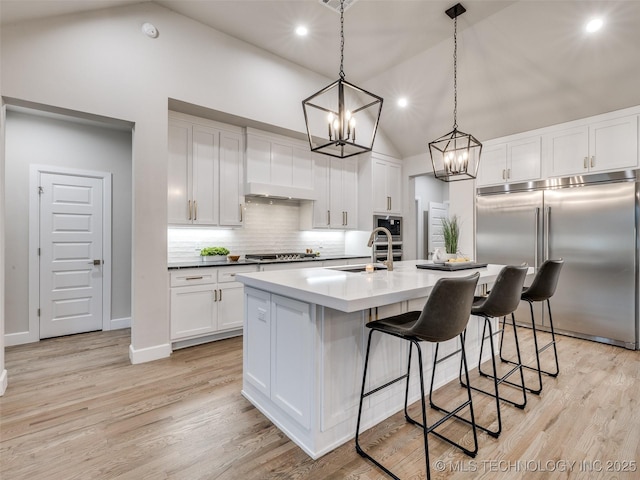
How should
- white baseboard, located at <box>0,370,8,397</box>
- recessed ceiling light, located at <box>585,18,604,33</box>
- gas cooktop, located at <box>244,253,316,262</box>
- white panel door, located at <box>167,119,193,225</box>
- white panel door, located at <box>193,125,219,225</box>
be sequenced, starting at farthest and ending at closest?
gas cooktop, located at <box>244,253,316,262</box>
white panel door, located at <box>193,125,219,225</box>
white panel door, located at <box>167,119,193,225</box>
recessed ceiling light, located at <box>585,18,604,33</box>
white baseboard, located at <box>0,370,8,397</box>

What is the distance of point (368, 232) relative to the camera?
5438 millimetres

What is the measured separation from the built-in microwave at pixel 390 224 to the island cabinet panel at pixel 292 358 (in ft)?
11.9

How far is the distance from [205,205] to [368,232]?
107 inches

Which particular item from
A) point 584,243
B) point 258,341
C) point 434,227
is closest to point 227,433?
point 258,341

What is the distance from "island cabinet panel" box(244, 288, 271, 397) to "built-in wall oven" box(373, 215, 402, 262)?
3245 mm

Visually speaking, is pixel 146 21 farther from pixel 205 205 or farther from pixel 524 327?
pixel 524 327

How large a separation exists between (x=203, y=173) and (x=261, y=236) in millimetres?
1273

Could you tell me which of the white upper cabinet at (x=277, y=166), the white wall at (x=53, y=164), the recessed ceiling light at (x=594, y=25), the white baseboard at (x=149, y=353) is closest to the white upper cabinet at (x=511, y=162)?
the recessed ceiling light at (x=594, y=25)

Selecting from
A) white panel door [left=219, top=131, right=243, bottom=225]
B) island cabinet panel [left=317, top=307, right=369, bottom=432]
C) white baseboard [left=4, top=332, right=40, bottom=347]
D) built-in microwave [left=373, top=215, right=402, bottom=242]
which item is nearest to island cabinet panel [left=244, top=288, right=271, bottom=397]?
island cabinet panel [left=317, top=307, right=369, bottom=432]

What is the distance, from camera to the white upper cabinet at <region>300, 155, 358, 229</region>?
5.00 m

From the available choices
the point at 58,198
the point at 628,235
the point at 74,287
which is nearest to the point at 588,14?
the point at 628,235

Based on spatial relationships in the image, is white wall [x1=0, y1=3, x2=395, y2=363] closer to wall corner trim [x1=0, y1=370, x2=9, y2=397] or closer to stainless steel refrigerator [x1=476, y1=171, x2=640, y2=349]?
wall corner trim [x1=0, y1=370, x2=9, y2=397]

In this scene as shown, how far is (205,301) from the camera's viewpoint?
3.59 metres

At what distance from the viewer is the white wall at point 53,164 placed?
367cm
